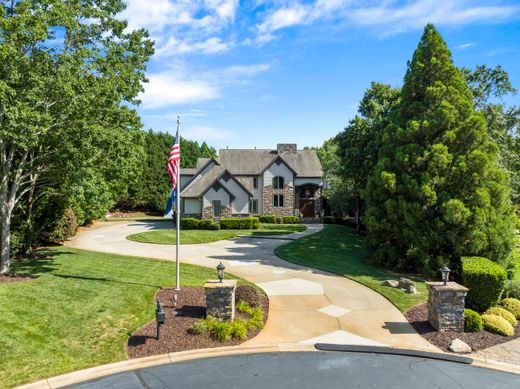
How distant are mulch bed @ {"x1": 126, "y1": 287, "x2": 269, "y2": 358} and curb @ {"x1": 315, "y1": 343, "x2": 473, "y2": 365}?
215 centimetres

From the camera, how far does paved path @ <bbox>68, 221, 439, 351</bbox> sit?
1007 cm

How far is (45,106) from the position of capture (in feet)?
43.0

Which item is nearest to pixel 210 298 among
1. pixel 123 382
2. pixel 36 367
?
pixel 123 382

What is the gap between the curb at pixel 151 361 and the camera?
25.2ft

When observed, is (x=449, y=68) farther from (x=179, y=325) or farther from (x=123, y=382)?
(x=123, y=382)

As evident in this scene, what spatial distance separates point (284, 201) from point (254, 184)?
4.43m

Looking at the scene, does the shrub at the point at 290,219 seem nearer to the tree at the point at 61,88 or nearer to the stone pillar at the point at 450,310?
the tree at the point at 61,88

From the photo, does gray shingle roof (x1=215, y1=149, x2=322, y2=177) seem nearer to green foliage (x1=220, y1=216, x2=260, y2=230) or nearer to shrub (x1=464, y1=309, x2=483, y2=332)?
green foliage (x1=220, y1=216, x2=260, y2=230)

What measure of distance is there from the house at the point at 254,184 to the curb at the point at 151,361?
28.6m

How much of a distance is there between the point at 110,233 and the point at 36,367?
23909 mm

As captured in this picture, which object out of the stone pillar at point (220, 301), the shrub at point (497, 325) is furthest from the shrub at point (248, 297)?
the shrub at point (497, 325)

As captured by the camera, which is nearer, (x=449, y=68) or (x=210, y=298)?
(x=210, y=298)

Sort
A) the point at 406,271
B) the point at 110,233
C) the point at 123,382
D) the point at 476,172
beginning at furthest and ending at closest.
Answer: the point at 110,233
the point at 406,271
the point at 476,172
the point at 123,382

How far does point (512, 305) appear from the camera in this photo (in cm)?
1251
